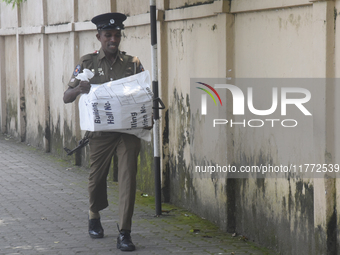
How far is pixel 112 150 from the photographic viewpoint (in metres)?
6.12

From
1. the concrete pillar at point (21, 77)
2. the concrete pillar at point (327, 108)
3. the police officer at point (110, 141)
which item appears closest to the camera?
the concrete pillar at point (327, 108)

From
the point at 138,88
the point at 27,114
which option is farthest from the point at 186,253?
the point at 27,114

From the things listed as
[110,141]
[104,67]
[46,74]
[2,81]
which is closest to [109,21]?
[104,67]

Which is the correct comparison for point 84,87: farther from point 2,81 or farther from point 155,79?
point 2,81

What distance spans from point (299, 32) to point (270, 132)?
1.02 metres

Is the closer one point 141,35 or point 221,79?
point 221,79

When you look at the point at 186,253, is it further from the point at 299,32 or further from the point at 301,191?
the point at 299,32

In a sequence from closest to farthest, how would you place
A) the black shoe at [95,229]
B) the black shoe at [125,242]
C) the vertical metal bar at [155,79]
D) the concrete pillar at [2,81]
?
the black shoe at [125,242] < the black shoe at [95,229] < the vertical metal bar at [155,79] < the concrete pillar at [2,81]

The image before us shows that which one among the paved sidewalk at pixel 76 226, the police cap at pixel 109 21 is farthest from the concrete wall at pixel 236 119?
the police cap at pixel 109 21

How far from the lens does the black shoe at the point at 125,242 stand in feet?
19.1

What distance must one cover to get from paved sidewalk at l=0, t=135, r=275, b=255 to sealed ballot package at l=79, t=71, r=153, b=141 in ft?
3.70

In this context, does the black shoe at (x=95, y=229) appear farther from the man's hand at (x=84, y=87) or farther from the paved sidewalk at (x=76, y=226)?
the man's hand at (x=84, y=87)

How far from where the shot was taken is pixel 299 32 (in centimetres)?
523

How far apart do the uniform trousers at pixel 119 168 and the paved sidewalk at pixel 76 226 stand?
1.21 feet
